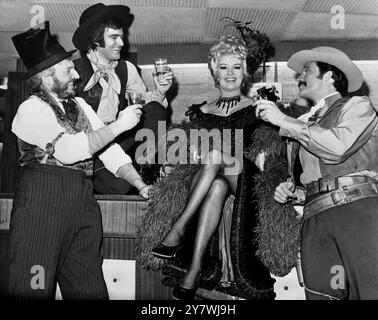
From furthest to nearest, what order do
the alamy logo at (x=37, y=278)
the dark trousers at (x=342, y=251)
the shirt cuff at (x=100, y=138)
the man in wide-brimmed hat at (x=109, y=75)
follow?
the man in wide-brimmed hat at (x=109, y=75) → the shirt cuff at (x=100, y=138) → the alamy logo at (x=37, y=278) → the dark trousers at (x=342, y=251)

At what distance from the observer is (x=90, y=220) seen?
195cm

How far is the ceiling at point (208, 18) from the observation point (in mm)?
2203

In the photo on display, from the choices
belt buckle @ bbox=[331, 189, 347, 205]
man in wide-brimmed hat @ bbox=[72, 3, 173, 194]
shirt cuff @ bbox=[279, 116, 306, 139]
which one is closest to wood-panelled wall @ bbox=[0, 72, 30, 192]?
man in wide-brimmed hat @ bbox=[72, 3, 173, 194]

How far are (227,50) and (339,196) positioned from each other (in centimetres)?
80

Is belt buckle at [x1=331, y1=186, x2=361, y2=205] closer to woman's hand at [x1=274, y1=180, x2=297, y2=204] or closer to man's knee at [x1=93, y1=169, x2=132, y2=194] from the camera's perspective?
woman's hand at [x1=274, y1=180, x2=297, y2=204]

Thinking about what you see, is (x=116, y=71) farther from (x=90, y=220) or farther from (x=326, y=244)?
(x=326, y=244)

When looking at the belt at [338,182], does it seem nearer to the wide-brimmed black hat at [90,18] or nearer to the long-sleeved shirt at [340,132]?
the long-sleeved shirt at [340,132]

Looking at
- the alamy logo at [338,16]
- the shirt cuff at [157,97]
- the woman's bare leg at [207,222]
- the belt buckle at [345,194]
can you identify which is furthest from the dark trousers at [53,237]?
the alamy logo at [338,16]

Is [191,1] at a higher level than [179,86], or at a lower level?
higher

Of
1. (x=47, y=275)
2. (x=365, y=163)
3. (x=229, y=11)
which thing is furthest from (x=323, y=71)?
(x=47, y=275)

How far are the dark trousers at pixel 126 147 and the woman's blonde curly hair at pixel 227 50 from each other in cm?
31

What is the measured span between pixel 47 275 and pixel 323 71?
1324 mm

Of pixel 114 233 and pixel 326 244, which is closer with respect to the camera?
pixel 326 244

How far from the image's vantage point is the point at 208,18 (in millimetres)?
2289
